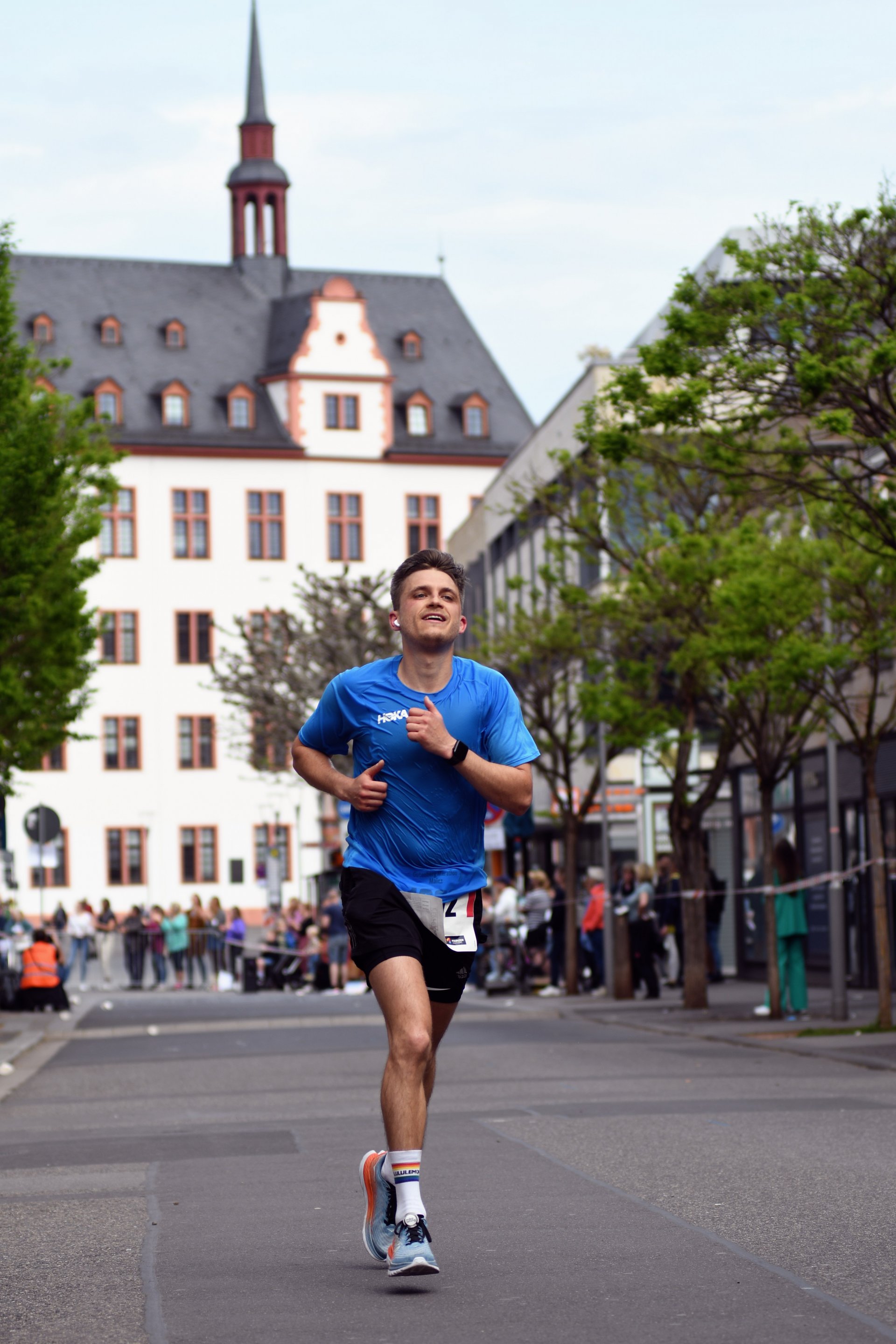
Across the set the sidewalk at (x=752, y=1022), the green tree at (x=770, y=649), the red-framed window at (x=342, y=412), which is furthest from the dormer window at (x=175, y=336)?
the green tree at (x=770, y=649)

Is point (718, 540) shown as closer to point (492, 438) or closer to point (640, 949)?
point (640, 949)

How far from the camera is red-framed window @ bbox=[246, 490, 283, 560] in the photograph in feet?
281

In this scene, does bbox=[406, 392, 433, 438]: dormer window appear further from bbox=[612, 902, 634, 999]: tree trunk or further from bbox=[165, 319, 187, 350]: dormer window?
bbox=[612, 902, 634, 999]: tree trunk

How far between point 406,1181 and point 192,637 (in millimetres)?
79233

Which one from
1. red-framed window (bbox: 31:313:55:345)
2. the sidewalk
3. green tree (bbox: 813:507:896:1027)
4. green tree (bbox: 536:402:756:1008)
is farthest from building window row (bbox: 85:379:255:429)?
green tree (bbox: 813:507:896:1027)

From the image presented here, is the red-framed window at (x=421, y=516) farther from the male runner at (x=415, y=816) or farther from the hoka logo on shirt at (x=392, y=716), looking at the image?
the hoka logo on shirt at (x=392, y=716)

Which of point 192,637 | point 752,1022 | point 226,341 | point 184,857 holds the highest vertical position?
point 226,341

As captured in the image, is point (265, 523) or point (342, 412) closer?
point (265, 523)

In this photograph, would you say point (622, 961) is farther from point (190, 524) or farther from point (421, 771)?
point (190, 524)

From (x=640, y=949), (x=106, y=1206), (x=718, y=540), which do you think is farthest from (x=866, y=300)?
(x=640, y=949)

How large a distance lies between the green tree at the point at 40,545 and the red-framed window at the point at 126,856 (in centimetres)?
5423

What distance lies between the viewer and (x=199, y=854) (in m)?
84.4

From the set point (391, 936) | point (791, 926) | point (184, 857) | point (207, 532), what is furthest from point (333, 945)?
point (207, 532)

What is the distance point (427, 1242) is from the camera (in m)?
6.57
